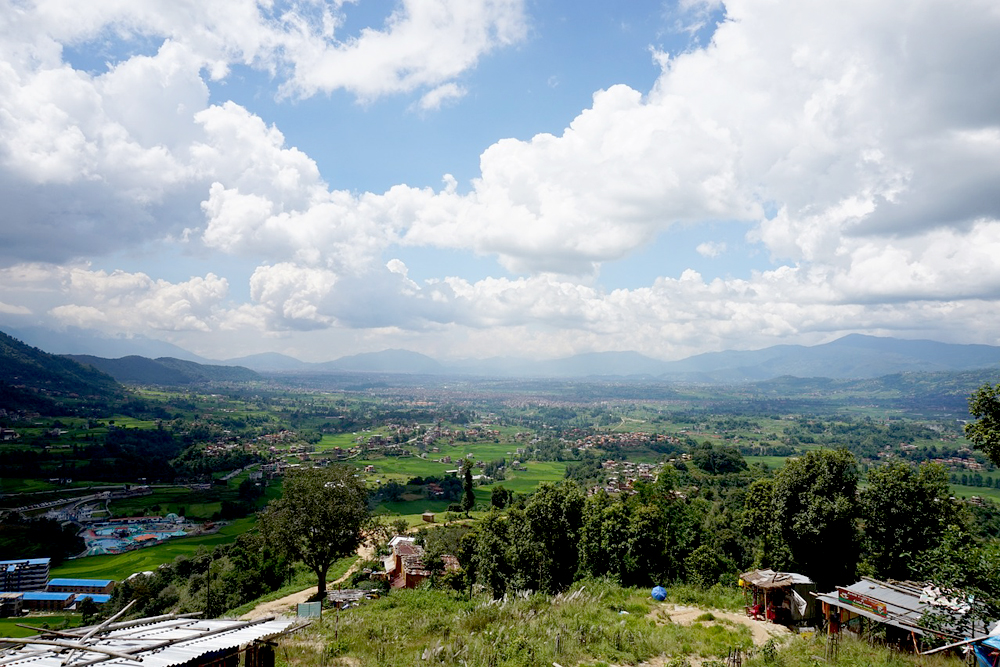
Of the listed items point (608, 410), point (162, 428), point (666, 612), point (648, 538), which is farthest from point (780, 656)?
point (608, 410)

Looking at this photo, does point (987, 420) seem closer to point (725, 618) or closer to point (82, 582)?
point (725, 618)

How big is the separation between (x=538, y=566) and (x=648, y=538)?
4207 millimetres

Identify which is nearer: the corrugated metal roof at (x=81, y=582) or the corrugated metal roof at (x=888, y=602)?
the corrugated metal roof at (x=888, y=602)

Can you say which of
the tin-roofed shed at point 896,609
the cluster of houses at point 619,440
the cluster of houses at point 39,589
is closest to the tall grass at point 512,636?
the tin-roofed shed at point 896,609

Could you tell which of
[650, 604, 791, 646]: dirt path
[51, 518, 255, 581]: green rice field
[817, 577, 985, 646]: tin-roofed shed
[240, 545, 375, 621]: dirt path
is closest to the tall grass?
[650, 604, 791, 646]: dirt path

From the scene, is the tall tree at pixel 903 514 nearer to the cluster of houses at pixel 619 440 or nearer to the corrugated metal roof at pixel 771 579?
the corrugated metal roof at pixel 771 579

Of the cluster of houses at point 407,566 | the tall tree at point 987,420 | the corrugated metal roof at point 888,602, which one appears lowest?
the cluster of houses at point 407,566

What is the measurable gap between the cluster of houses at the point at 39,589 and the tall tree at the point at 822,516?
122ft

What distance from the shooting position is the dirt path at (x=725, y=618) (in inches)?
449

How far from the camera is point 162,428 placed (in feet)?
282

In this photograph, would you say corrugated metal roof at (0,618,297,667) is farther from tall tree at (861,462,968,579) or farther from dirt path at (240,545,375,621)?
tall tree at (861,462,968,579)

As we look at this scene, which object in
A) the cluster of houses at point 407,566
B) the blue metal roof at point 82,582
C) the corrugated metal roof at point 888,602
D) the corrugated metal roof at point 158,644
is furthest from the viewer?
the blue metal roof at point 82,582

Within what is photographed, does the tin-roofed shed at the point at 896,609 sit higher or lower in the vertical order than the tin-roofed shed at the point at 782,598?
higher

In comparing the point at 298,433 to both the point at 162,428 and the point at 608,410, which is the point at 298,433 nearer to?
the point at 162,428
